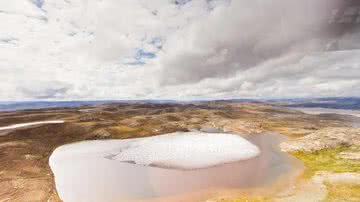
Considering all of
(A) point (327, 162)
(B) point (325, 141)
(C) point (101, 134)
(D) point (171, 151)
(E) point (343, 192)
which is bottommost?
(D) point (171, 151)

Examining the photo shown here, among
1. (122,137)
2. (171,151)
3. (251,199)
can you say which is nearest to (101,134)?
(122,137)

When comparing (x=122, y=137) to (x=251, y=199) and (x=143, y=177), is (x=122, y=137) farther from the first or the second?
(x=251, y=199)

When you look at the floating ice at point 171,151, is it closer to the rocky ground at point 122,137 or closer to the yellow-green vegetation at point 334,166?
the rocky ground at point 122,137

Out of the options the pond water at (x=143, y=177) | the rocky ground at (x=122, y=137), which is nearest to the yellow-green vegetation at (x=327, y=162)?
the rocky ground at (x=122, y=137)

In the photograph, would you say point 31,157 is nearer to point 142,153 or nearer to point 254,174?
point 142,153

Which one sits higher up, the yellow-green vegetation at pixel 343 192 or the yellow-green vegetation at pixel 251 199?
the yellow-green vegetation at pixel 343 192

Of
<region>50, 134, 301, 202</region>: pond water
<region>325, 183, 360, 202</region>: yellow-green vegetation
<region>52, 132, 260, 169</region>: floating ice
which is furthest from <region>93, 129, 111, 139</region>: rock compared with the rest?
<region>325, 183, 360, 202</region>: yellow-green vegetation

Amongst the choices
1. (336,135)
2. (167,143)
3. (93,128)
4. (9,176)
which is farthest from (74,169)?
(336,135)
